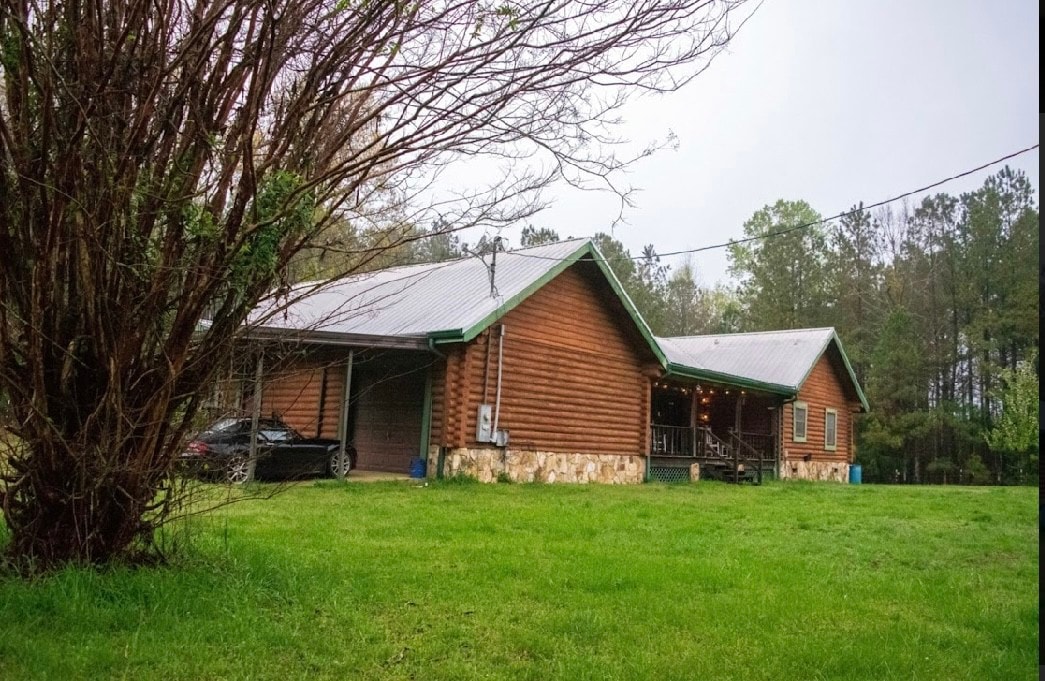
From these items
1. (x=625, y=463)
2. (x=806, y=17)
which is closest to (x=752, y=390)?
(x=625, y=463)

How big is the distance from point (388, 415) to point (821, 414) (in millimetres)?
16769

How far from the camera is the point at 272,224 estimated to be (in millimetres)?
5141

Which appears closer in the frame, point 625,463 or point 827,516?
point 827,516

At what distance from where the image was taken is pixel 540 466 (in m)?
16.9

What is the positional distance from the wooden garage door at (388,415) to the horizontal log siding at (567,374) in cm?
172

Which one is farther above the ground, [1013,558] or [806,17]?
[806,17]

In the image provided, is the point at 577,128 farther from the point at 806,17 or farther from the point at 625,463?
the point at 625,463

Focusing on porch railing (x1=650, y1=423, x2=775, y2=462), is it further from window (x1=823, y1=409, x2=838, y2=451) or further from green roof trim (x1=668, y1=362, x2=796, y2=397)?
window (x1=823, y1=409, x2=838, y2=451)

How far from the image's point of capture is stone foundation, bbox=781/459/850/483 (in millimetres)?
25656

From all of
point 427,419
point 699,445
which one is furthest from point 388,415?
point 699,445

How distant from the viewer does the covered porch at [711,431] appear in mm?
21406

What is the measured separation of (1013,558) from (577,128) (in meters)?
6.51

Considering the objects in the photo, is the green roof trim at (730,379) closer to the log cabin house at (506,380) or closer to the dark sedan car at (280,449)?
the log cabin house at (506,380)

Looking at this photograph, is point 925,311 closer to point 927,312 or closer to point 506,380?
point 927,312
